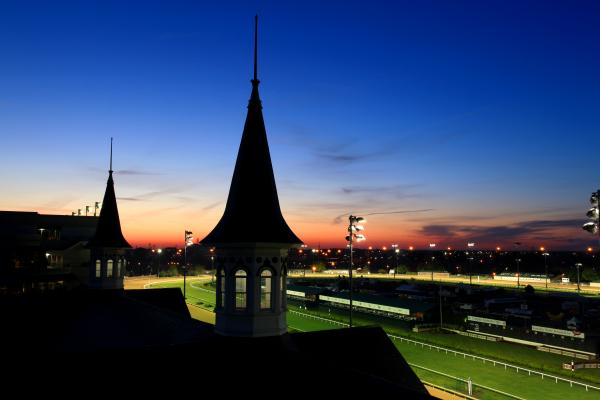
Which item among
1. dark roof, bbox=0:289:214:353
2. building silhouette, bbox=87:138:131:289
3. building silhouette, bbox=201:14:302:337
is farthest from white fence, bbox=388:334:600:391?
building silhouette, bbox=87:138:131:289

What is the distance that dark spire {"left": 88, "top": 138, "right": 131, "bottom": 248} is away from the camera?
122 ft

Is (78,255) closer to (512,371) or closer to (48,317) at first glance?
(48,317)

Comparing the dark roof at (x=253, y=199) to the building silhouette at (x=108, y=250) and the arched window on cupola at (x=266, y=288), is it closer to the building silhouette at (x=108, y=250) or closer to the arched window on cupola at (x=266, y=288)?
the arched window on cupola at (x=266, y=288)

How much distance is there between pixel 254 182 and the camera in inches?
676

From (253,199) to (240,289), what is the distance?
318cm

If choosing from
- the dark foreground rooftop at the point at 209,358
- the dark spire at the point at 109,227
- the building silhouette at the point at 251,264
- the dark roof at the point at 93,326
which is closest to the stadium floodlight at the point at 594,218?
the dark foreground rooftop at the point at 209,358

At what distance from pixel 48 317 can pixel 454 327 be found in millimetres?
49689

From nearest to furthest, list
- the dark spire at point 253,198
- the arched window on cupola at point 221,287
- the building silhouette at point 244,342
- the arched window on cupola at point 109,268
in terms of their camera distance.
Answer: the building silhouette at point 244,342 < the dark spire at point 253,198 < the arched window on cupola at point 221,287 < the arched window on cupola at point 109,268

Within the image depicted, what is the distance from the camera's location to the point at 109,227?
37.5 metres

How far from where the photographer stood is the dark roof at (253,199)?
1600 centimetres

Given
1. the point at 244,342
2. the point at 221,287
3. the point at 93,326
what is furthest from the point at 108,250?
the point at 244,342

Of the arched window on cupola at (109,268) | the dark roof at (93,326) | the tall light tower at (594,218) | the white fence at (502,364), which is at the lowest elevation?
the white fence at (502,364)

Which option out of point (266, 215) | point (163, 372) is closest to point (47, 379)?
point (163, 372)

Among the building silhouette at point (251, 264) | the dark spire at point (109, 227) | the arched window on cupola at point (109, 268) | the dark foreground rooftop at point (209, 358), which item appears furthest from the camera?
the arched window on cupola at point (109, 268)
